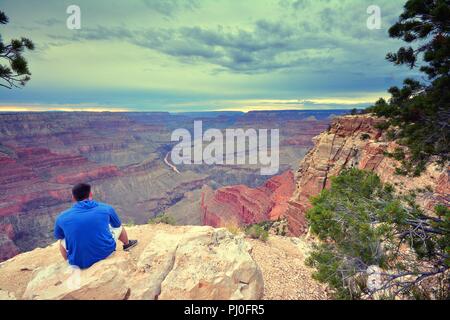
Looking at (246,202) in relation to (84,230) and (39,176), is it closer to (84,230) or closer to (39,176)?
(84,230)

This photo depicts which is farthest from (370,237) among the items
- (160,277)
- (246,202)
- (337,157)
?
(246,202)

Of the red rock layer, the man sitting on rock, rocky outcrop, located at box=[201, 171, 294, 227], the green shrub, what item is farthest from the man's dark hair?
the red rock layer

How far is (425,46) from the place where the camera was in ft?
19.5

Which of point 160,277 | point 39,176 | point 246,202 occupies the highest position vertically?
point 160,277

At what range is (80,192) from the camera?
4.71 metres

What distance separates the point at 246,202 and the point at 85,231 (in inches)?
1829

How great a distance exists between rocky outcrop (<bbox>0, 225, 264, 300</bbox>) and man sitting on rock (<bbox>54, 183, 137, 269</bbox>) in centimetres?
20

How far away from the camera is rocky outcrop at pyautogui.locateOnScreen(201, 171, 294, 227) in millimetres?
46031

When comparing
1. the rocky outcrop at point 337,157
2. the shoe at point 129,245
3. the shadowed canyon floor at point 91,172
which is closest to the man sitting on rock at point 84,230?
the shoe at point 129,245

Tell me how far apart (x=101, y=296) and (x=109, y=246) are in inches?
39.0

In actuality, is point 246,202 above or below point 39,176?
below

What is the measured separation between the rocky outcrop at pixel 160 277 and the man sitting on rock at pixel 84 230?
0.20 m
